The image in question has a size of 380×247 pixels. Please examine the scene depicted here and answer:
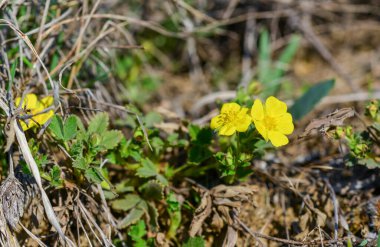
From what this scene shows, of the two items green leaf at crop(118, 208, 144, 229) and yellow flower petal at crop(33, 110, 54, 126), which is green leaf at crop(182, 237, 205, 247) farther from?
yellow flower petal at crop(33, 110, 54, 126)

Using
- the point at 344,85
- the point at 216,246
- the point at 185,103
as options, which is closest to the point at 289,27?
the point at 344,85

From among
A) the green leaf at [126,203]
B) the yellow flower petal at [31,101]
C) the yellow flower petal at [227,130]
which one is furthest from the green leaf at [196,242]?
the yellow flower petal at [31,101]

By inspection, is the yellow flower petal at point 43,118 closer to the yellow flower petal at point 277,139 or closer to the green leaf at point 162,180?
the green leaf at point 162,180

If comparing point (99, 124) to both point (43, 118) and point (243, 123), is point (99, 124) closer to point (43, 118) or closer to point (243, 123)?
point (43, 118)

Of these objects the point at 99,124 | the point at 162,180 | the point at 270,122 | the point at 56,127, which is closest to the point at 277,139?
the point at 270,122

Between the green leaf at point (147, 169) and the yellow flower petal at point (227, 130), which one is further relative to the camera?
the green leaf at point (147, 169)

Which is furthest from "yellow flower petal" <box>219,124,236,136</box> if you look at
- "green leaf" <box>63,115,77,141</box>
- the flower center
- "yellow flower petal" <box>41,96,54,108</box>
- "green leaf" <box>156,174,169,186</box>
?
"yellow flower petal" <box>41,96,54,108</box>
